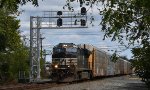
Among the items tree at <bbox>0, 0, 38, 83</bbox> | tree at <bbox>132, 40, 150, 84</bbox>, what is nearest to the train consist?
tree at <bbox>0, 0, 38, 83</bbox>

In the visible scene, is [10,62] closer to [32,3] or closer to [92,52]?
[92,52]

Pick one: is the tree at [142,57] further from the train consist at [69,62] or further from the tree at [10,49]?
the tree at [10,49]

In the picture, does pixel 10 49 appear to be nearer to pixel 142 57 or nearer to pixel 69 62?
pixel 69 62

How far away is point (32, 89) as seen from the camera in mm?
31094

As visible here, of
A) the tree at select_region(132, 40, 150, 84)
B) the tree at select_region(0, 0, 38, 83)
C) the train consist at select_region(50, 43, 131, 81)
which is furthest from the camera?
the tree at select_region(0, 0, 38, 83)

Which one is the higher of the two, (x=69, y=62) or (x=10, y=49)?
(x=10, y=49)

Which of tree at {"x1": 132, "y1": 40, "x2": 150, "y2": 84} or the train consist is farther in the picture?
the train consist

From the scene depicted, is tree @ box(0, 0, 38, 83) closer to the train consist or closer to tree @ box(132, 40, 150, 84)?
the train consist

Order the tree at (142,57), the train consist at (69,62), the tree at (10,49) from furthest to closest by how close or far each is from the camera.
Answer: the tree at (10,49), the train consist at (69,62), the tree at (142,57)

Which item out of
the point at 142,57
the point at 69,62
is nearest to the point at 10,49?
the point at 69,62

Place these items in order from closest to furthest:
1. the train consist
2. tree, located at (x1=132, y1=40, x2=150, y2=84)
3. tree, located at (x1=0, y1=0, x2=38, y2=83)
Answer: tree, located at (x1=132, y1=40, x2=150, y2=84), the train consist, tree, located at (x1=0, y1=0, x2=38, y2=83)

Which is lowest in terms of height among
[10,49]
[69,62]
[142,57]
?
[69,62]

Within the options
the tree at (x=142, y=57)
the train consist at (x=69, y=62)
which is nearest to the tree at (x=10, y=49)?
the train consist at (x=69, y=62)

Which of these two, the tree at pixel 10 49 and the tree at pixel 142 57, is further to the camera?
the tree at pixel 10 49
